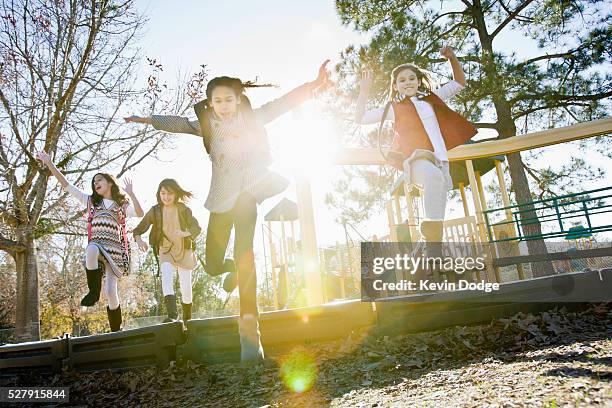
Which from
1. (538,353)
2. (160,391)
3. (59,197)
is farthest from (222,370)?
(59,197)

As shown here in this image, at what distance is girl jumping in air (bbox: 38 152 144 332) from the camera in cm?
356

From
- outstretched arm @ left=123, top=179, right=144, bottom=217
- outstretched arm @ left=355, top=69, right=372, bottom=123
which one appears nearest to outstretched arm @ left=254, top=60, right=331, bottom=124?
outstretched arm @ left=355, top=69, right=372, bottom=123

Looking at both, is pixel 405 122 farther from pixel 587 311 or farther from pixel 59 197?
pixel 59 197

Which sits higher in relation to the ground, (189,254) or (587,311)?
(189,254)

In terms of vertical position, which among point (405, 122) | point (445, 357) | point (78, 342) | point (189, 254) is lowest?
point (445, 357)

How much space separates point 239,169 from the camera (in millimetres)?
2525

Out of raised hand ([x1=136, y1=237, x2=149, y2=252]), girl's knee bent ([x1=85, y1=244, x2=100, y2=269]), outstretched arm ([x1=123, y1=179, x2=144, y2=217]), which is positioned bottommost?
girl's knee bent ([x1=85, y1=244, x2=100, y2=269])

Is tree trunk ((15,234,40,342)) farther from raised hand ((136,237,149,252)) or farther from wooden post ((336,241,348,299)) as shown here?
wooden post ((336,241,348,299))

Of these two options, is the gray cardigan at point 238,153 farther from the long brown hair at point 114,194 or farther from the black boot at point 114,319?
the black boot at point 114,319

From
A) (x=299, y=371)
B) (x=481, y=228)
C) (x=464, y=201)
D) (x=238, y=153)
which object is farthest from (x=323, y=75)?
(x=464, y=201)

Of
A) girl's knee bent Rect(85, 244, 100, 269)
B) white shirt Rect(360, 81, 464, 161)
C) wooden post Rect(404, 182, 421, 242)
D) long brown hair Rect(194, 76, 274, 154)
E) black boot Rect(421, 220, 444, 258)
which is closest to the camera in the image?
long brown hair Rect(194, 76, 274, 154)

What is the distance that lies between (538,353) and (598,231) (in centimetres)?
310

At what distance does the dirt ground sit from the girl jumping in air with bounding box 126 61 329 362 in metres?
0.33

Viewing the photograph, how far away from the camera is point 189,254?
3.97 m
